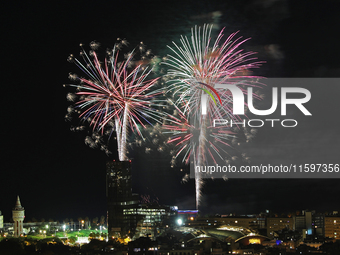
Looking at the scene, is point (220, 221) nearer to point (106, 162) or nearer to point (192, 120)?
point (106, 162)

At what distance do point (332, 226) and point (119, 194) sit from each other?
18.9m

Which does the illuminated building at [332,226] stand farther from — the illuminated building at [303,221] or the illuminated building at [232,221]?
the illuminated building at [232,221]

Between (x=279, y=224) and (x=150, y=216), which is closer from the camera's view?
(x=150, y=216)

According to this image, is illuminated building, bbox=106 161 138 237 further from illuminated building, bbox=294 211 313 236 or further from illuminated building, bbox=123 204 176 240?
illuminated building, bbox=294 211 313 236

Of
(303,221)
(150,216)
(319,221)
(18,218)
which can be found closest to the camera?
(150,216)

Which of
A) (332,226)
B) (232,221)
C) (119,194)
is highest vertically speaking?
(119,194)

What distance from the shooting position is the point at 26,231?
44.8 metres

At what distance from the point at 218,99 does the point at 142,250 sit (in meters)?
9.56

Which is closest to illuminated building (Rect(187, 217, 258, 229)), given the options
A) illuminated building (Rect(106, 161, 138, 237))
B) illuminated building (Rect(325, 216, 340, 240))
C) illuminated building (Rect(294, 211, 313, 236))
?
illuminated building (Rect(294, 211, 313, 236))

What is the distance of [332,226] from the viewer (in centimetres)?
4872

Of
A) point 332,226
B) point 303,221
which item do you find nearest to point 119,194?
point 303,221

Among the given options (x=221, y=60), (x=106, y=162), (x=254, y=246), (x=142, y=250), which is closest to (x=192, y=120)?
(x=221, y=60)

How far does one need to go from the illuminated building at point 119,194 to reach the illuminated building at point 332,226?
16945 millimetres

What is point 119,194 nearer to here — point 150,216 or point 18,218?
point 150,216
